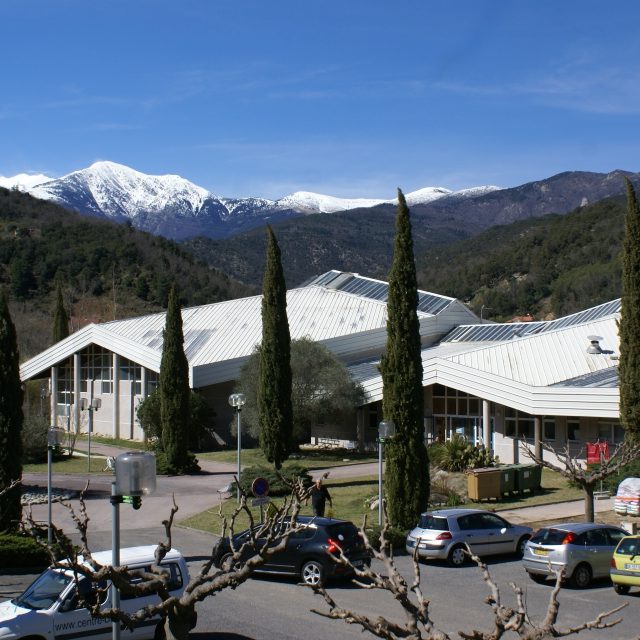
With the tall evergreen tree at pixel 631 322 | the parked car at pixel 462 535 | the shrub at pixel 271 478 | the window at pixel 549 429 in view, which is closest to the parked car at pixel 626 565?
the parked car at pixel 462 535

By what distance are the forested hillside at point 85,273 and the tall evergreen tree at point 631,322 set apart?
5499 centimetres

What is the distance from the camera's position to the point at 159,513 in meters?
28.0

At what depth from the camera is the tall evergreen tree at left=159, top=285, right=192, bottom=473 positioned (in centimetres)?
3691

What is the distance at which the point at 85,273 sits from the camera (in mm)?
88250

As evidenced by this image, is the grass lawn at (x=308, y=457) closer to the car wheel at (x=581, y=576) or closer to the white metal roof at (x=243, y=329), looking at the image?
the white metal roof at (x=243, y=329)

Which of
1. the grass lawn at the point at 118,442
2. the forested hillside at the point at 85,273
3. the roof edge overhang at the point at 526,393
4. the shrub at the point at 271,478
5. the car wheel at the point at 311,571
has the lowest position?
the car wheel at the point at 311,571

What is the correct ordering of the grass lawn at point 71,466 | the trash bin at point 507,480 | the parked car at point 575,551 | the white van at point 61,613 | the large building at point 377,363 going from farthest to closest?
the grass lawn at point 71,466, the large building at point 377,363, the trash bin at point 507,480, the parked car at point 575,551, the white van at point 61,613

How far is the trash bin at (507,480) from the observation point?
28.5 meters

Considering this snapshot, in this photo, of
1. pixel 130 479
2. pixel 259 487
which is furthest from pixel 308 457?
pixel 130 479

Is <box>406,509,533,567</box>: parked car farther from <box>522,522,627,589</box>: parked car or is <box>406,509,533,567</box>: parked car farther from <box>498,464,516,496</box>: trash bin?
<box>498,464,516,496</box>: trash bin

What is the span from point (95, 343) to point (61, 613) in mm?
40296

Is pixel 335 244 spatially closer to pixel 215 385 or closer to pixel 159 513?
pixel 215 385

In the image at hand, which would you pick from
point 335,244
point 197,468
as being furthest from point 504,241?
point 197,468

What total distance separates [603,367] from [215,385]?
1933 cm
